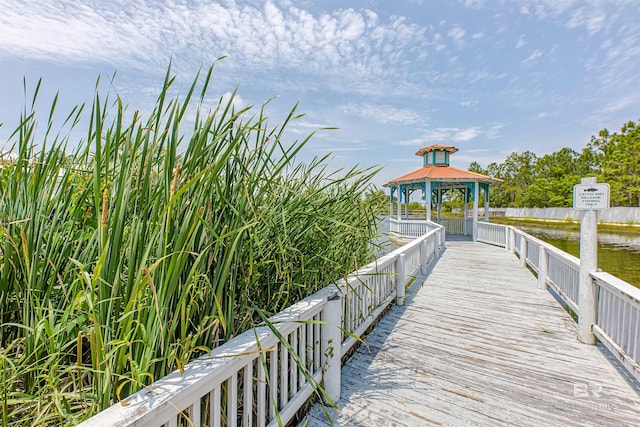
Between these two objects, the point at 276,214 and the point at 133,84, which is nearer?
the point at 133,84

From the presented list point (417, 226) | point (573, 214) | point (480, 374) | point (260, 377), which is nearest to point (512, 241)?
point (417, 226)

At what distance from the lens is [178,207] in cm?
109

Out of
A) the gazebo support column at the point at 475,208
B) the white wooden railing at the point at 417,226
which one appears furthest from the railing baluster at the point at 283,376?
the gazebo support column at the point at 475,208

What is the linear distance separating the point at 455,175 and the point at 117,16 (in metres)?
13.3

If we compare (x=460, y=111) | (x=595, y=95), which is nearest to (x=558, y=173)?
(x=595, y=95)

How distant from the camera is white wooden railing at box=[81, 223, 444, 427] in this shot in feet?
2.92

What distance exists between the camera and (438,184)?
1379cm

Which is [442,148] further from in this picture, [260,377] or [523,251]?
[260,377]

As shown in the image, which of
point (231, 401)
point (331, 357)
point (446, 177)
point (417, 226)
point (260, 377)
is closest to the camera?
point (231, 401)

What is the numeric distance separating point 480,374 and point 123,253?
2968 mm

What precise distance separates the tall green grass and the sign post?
10.9 ft

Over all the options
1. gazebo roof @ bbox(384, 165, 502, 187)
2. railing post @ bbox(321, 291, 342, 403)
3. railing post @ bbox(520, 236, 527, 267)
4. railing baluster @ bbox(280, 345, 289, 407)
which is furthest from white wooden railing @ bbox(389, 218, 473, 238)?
railing baluster @ bbox(280, 345, 289, 407)

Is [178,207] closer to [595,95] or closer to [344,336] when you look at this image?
[344,336]

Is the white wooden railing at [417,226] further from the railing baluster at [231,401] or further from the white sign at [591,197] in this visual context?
the railing baluster at [231,401]
